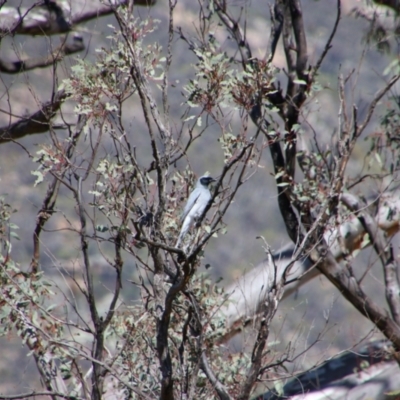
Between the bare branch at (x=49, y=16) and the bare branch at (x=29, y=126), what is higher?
the bare branch at (x=49, y=16)

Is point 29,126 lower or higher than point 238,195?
lower

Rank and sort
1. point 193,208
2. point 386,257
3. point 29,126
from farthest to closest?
point 386,257, point 29,126, point 193,208

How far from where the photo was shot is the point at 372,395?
5.23 metres

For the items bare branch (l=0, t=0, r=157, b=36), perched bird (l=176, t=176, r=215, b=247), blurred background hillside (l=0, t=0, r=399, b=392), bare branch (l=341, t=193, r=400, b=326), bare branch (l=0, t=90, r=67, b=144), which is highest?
blurred background hillside (l=0, t=0, r=399, b=392)

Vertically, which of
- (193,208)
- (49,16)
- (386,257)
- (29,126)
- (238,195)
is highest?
(238,195)

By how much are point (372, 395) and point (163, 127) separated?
9.28ft

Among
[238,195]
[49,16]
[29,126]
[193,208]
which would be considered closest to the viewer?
[193,208]

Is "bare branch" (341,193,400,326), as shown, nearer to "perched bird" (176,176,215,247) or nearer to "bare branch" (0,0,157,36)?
"perched bird" (176,176,215,247)

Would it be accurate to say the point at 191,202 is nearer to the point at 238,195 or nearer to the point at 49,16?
the point at 49,16

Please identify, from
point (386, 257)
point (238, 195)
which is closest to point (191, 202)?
point (386, 257)

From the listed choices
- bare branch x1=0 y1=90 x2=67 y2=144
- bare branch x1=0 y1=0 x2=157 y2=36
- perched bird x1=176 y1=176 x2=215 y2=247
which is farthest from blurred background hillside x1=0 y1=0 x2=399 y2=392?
perched bird x1=176 y1=176 x2=215 y2=247

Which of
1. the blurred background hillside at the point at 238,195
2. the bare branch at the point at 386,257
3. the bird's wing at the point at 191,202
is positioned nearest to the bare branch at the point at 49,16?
the bird's wing at the point at 191,202

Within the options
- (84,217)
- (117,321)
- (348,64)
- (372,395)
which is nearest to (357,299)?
(372,395)

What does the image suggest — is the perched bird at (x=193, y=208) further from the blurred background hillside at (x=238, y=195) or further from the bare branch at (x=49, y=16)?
the blurred background hillside at (x=238, y=195)
